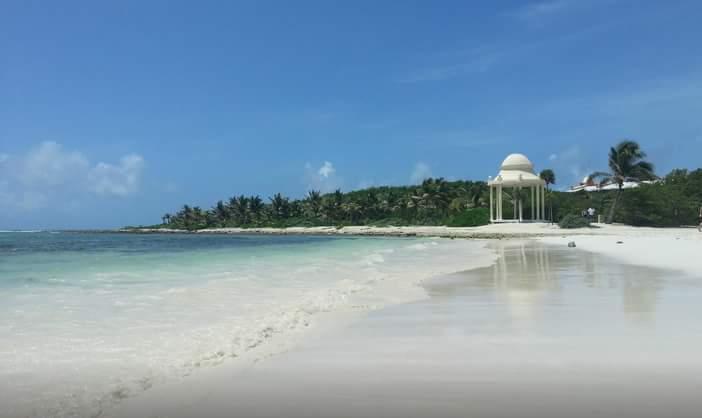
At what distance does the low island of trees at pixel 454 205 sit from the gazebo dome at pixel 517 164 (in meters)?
3.84

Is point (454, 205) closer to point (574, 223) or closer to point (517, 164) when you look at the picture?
point (517, 164)

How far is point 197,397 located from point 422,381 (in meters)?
1.92

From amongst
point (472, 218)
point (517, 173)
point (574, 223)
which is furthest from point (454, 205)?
point (574, 223)

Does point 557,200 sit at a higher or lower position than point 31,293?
higher

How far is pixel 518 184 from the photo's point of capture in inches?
2101

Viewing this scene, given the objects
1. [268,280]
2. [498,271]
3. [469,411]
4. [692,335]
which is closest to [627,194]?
[498,271]

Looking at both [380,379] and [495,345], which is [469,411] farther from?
[495,345]

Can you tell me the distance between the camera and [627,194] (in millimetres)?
51406

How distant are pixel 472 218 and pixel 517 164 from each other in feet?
28.7

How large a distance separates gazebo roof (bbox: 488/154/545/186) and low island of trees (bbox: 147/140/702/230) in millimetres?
3902

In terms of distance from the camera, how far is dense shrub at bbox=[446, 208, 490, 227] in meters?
60.2

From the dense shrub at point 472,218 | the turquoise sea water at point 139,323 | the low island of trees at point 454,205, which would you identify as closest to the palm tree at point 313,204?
the low island of trees at point 454,205

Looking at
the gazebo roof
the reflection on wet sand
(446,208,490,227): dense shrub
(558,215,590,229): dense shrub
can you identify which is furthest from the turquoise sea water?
(446,208,490,227): dense shrub

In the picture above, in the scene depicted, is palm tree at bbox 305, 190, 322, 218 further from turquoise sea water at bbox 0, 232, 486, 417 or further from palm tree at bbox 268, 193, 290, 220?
turquoise sea water at bbox 0, 232, 486, 417
